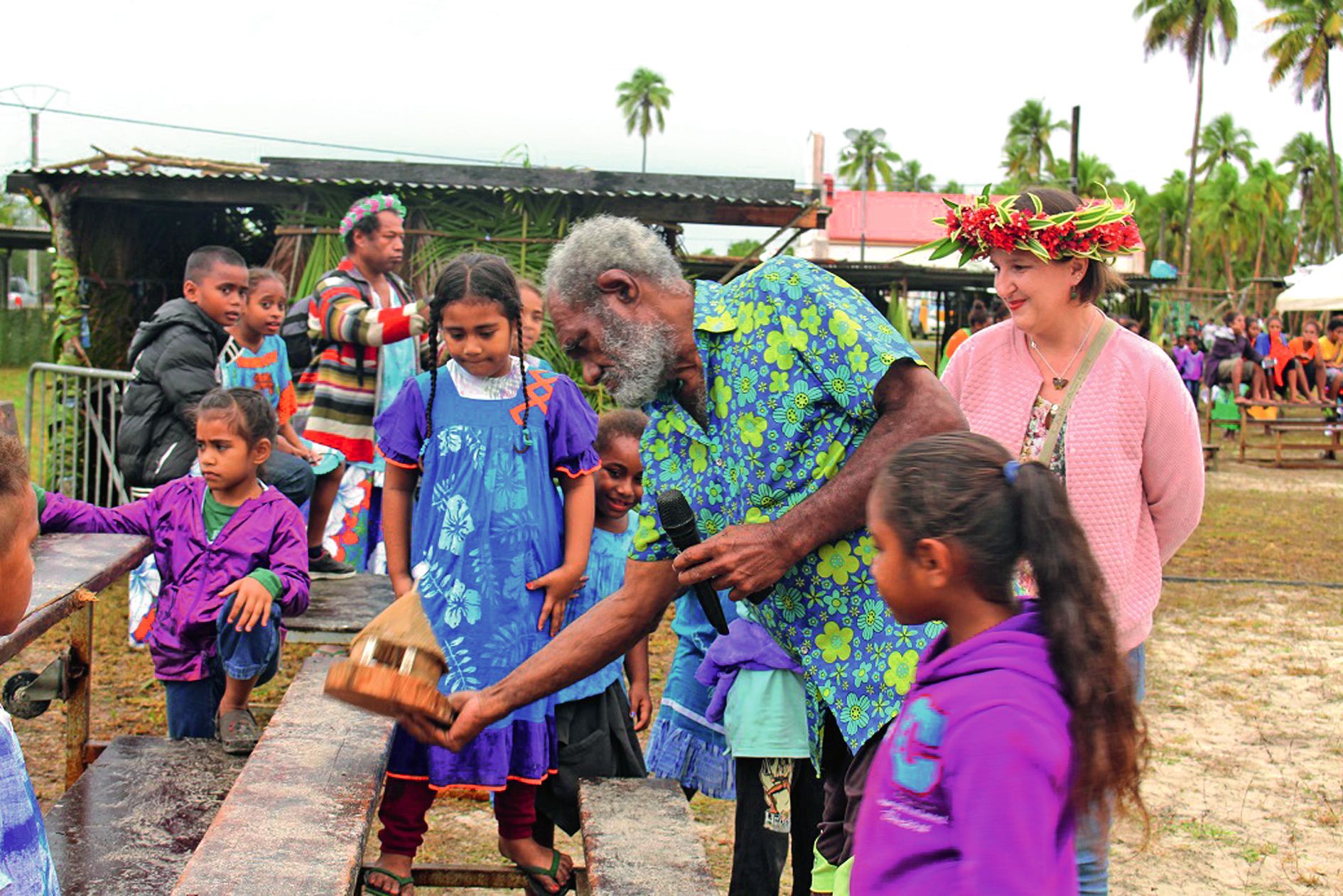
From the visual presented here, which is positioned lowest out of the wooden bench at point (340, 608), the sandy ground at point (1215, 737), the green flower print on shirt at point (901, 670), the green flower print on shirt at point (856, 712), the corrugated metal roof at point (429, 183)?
the sandy ground at point (1215, 737)

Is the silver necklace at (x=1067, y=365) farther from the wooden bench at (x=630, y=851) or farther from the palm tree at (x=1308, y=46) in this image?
the palm tree at (x=1308, y=46)

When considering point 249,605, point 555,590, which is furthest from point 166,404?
point 555,590

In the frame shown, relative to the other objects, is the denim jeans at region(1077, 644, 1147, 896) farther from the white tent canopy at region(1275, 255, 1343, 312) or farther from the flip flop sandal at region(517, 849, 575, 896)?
the white tent canopy at region(1275, 255, 1343, 312)

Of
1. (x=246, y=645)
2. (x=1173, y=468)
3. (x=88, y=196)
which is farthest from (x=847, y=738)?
(x=88, y=196)

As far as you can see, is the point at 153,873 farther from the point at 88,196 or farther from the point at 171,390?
the point at 88,196

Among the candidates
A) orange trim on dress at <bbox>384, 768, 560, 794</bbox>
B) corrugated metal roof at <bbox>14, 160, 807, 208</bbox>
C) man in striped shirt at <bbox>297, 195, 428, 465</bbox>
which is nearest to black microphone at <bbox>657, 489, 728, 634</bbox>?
orange trim on dress at <bbox>384, 768, 560, 794</bbox>

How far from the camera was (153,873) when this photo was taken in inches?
121

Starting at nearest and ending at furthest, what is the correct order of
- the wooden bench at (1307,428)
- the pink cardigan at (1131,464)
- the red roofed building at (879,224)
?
1. the pink cardigan at (1131,464)
2. the wooden bench at (1307,428)
3. the red roofed building at (879,224)

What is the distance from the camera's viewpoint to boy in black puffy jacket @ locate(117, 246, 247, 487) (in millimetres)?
5746

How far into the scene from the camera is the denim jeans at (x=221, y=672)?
4004 mm

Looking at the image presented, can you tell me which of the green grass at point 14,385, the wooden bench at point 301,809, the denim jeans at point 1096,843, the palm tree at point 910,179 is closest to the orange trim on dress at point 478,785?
the wooden bench at point 301,809

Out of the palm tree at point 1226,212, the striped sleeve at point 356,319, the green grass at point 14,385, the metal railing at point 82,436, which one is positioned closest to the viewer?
the striped sleeve at point 356,319

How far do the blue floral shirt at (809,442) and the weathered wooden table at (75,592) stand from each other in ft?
4.98

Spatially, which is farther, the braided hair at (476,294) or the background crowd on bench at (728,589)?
the braided hair at (476,294)
